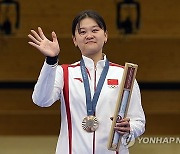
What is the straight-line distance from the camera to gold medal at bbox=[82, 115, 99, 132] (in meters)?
2.46

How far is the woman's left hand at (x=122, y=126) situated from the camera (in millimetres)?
2412

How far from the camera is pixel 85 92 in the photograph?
8.34ft

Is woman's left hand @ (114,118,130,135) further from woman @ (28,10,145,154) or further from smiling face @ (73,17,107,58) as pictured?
smiling face @ (73,17,107,58)

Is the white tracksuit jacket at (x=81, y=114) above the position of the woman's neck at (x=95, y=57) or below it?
below

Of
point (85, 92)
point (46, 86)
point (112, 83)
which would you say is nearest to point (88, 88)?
point (85, 92)

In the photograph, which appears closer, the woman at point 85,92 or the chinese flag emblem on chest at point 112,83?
the woman at point 85,92

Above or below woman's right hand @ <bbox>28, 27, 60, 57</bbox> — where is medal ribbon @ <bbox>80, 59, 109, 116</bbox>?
below

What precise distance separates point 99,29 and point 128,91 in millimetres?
371

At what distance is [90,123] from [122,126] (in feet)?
0.49

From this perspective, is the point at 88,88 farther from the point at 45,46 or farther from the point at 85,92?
the point at 45,46

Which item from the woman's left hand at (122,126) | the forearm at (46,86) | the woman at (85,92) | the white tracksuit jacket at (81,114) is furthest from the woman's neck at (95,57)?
the woman's left hand at (122,126)

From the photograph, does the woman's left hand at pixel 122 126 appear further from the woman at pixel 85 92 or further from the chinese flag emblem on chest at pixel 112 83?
the chinese flag emblem on chest at pixel 112 83

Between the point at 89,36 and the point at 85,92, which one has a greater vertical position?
the point at 89,36

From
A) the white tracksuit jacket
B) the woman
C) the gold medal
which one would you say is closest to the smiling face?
the woman
